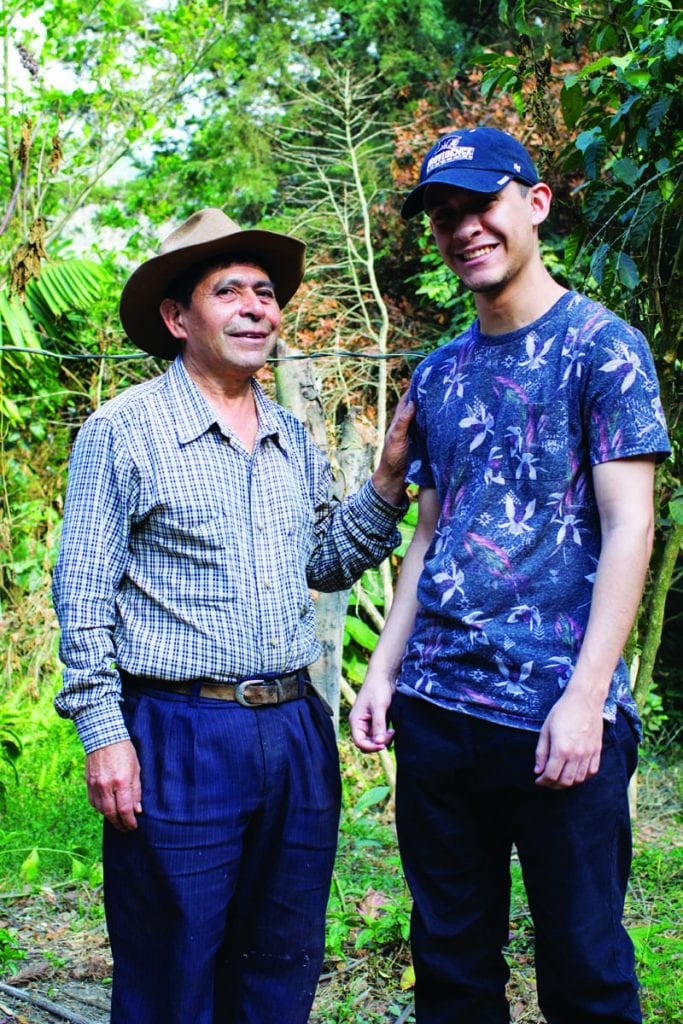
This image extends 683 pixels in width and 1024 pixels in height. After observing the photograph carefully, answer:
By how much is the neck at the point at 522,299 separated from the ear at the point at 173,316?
0.81 m

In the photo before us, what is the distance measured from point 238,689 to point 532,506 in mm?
Answer: 780

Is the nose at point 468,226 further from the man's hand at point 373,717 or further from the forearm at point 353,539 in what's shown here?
the man's hand at point 373,717

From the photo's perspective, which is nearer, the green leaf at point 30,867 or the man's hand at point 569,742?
the man's hand at point 569,742

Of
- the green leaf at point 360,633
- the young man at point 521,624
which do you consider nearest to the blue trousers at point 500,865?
the young man at point 521,624

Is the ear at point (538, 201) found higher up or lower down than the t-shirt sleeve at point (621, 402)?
higher up

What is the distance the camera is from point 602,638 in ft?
6.13

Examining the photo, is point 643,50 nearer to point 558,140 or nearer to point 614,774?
point 614,774

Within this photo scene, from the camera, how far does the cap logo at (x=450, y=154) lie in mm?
2070

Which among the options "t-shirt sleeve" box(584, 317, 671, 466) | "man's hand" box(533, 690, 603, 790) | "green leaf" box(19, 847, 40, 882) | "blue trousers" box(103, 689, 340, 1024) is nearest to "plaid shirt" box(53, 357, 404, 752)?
"blue trousers" box(103, 689, 340, 1024)

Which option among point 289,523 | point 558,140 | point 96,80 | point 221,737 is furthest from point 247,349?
point 96,80

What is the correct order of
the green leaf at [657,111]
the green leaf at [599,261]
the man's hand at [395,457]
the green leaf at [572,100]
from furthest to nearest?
the green leaf at [599,261] → the green leaf at [572,100] → the green leaf at [657,111] → the man's hand at [395,457]

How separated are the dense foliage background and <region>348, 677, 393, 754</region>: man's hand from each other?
3.10 ft

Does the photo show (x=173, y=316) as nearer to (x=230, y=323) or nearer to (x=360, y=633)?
(x=230, y=323)

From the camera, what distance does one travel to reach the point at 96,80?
8727 mm
